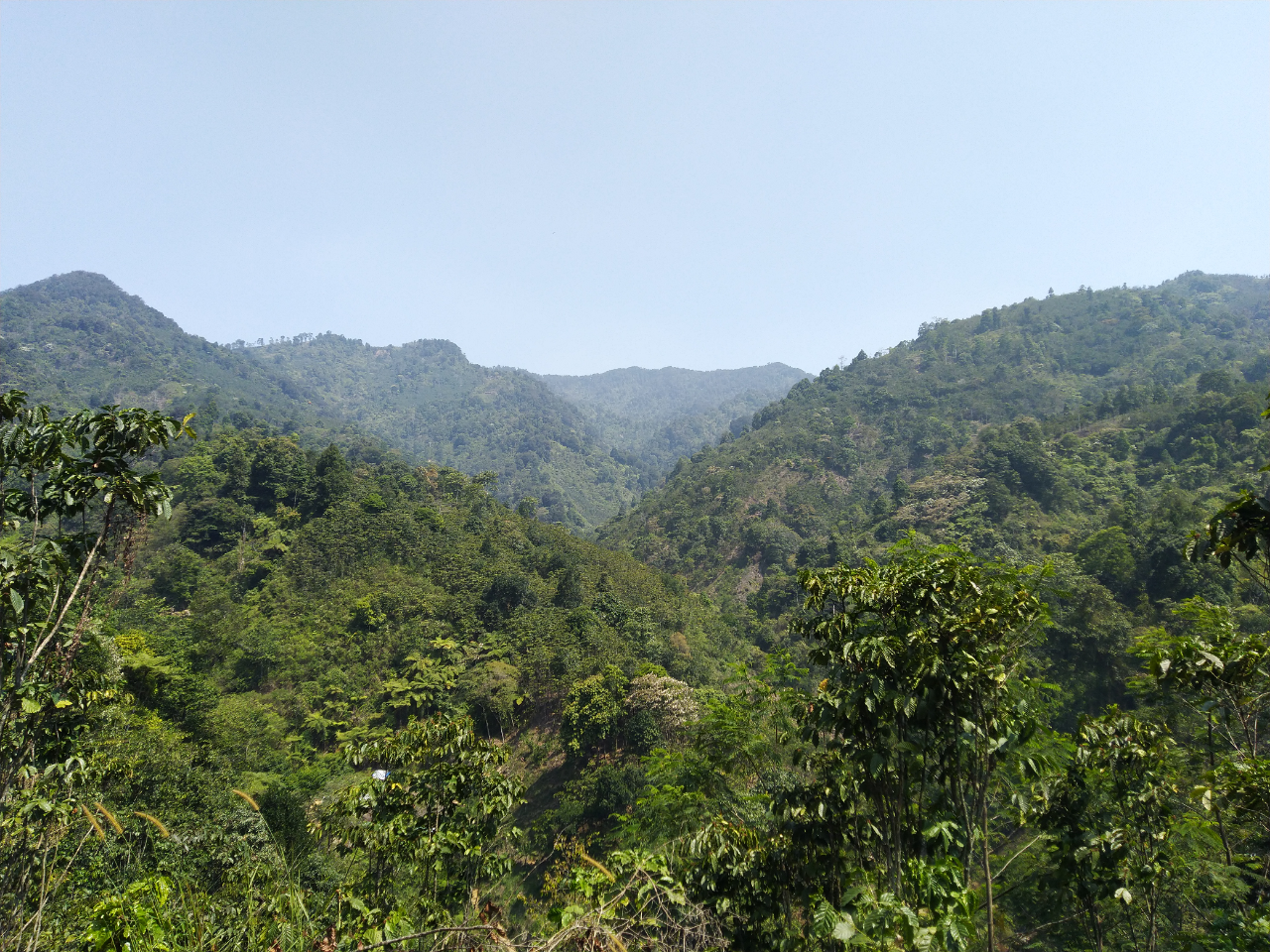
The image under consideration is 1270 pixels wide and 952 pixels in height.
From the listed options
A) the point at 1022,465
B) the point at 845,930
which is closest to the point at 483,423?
the point at 1022,465

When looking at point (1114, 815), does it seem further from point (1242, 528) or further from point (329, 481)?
point (329, 481)

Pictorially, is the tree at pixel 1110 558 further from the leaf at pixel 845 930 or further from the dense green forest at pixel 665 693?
the leaf at pixel 845 930

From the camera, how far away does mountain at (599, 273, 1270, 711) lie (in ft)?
96.3

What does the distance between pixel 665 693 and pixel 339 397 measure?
173 metres

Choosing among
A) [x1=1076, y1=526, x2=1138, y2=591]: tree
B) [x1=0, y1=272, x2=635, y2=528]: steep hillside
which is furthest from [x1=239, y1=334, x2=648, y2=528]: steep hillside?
[x1=1076, y1=526, x2=1138, y2=591]: tree

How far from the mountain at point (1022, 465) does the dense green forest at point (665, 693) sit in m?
0.42

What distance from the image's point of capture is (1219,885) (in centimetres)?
617

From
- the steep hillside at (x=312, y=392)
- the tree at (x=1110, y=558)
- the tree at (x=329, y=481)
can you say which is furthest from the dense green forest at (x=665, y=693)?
the steep hillside at (x=312, y=392)

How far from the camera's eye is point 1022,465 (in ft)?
156

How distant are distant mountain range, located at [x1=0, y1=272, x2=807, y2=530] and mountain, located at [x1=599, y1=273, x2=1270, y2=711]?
42.8m

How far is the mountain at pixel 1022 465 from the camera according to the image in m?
29.3

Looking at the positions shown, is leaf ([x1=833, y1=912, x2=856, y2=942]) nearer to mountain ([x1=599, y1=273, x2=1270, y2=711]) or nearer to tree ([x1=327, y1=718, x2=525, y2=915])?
tree ([x1=327, y1=718, x2=525, y2=915])

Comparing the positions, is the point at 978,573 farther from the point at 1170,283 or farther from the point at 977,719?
the point at 1170,283

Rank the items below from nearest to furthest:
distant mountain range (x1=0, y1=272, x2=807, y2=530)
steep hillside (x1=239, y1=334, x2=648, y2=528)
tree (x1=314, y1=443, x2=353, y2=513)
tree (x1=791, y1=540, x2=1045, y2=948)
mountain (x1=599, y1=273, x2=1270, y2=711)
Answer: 1. tree (x1=791, y1=540, x2=1045, y2=948)
2. mountain (x1=599, y1=273, x2=1270, y2=711)
3. tree (x1=314, y1=443, x2=353, y2=513)
4. distant mountain range (x1=0, y1=272, x2=807, y2=530)
5. steep hillside (x1=239, y1=334, x2=648, y2=528)
